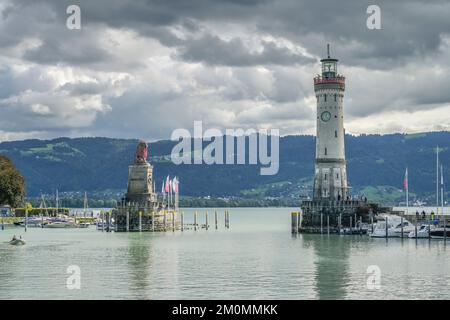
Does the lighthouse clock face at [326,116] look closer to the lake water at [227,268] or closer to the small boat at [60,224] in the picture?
the lake water at [227,268]

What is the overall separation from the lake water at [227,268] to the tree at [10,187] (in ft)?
131

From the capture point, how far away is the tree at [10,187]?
16812cm

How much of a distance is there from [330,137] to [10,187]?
68.5m

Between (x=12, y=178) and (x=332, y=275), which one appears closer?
(x=332, y=275)

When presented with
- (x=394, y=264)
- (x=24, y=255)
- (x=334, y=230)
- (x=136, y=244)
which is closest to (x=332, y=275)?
(x=394, y=264)

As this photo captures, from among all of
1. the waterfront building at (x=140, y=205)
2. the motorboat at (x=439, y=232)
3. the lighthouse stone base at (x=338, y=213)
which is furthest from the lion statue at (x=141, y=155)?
the motorboat at (x=439, y=232)

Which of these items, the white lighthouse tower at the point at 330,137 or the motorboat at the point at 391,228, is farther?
the white lighthouse tower at the point at 330,137

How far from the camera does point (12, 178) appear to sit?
171000mm

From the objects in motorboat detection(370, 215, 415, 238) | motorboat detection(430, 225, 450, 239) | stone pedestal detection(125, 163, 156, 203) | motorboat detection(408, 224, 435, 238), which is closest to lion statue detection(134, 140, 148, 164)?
stone pedestal detection(125, 163, 156, 203)

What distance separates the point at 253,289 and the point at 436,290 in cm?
1438

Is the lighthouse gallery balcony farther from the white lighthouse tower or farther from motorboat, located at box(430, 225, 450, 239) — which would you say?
motorboat, located at box(430, 225, 450, 239)

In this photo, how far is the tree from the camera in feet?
552

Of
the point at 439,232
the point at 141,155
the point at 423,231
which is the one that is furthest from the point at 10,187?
the point at 439,232
